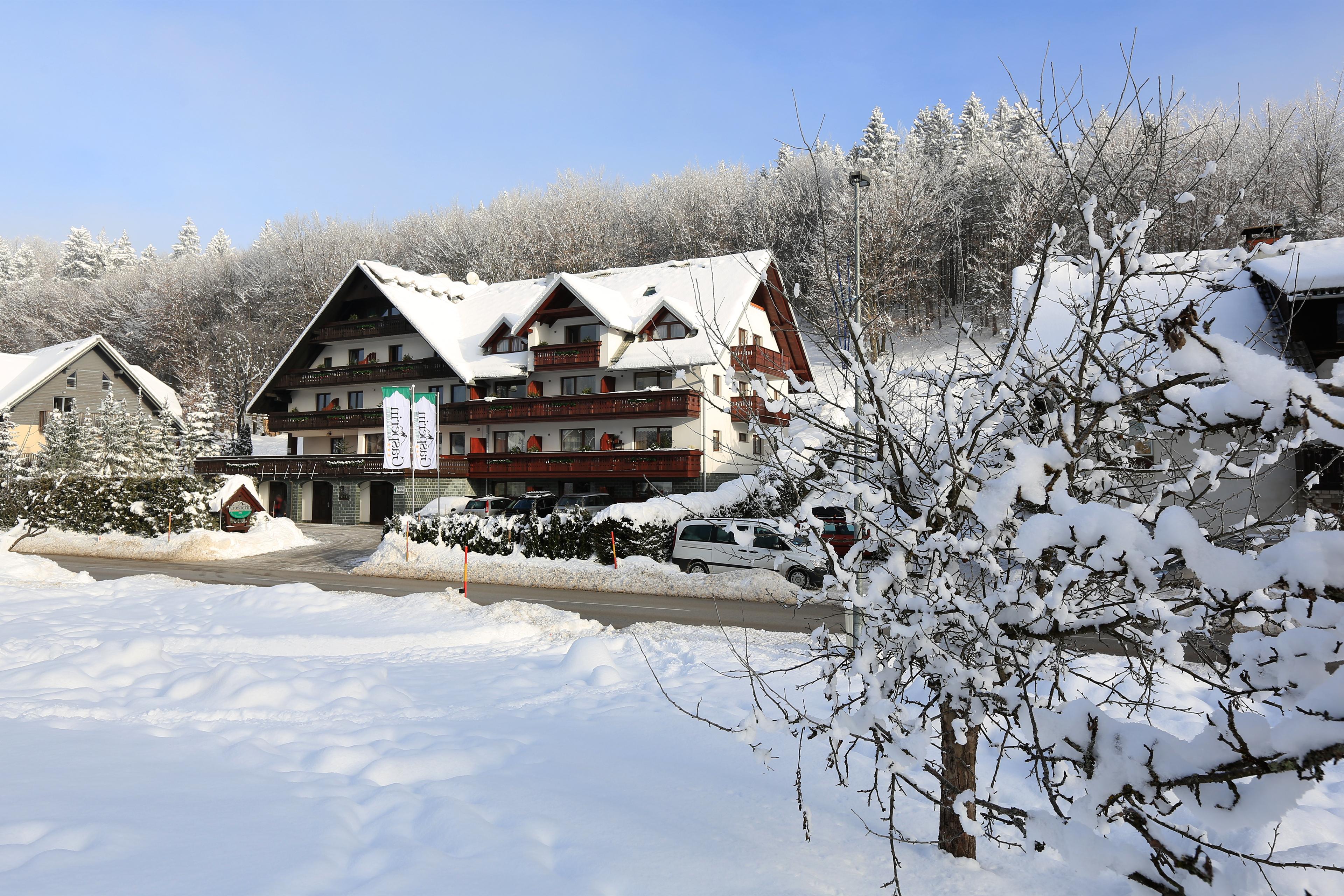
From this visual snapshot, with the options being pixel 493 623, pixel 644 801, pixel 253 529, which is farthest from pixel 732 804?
pixel 253 529

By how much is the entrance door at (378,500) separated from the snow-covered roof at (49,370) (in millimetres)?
22625

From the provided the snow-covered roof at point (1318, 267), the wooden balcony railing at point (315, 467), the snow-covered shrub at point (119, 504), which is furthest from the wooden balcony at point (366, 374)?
the snow-covered roof at point (1318, 267)

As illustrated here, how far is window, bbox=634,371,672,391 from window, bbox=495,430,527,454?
6798 mm

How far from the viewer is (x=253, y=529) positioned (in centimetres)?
2964

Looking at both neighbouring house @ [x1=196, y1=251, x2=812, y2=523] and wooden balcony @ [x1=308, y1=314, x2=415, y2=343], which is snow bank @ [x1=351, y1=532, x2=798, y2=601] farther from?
wooden balcony @ [x1=308, y1=314, x2=415, y2=343]

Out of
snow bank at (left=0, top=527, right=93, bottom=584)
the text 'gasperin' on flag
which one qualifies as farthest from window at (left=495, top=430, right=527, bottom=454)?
snow bank at (left=0, top=527, right=93, bottom=584)

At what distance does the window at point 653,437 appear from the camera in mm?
35250

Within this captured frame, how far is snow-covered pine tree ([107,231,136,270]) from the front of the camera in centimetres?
9038

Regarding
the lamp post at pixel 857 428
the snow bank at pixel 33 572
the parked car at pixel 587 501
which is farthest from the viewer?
the parked car at pixel 587 501

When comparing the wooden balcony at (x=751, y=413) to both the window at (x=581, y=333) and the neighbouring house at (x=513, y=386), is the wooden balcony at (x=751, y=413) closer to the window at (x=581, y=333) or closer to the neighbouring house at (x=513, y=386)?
the neighbouring house at (x=513, y=386)

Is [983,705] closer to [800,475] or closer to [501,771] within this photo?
[800,475]

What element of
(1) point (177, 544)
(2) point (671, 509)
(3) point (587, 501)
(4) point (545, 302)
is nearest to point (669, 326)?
(4) point (545, 302)

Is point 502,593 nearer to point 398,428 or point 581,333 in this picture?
point 398,428

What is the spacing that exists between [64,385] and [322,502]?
25886mm
